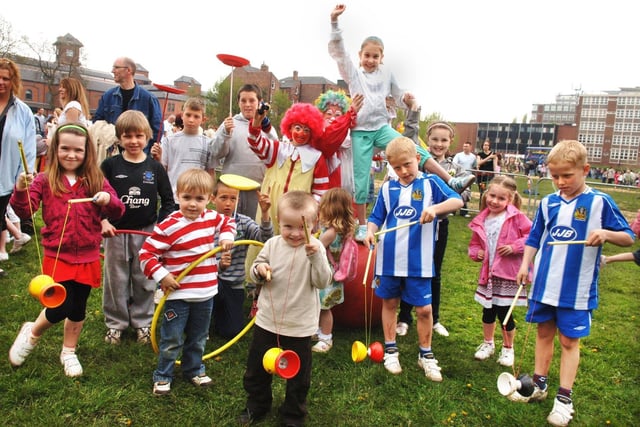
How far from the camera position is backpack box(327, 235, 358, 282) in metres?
4.48

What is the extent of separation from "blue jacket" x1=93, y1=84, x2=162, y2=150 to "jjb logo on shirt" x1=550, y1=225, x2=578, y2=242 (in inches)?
186

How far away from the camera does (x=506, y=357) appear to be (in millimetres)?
4500

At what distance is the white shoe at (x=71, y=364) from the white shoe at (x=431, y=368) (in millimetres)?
2812

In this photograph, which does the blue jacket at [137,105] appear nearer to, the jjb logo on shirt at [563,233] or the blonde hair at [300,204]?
the blonde hair at [300,204]

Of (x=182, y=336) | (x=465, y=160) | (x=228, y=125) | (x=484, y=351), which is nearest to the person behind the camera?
(x=182, y=336)

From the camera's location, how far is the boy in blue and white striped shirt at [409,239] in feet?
13.3

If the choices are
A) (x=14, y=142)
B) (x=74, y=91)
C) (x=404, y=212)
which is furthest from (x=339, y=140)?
(x=74, y=91)

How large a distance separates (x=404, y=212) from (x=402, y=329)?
1.62 meters

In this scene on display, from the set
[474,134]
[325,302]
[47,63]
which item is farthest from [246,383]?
[474,134]

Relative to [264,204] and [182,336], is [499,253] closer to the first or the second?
[264,204]

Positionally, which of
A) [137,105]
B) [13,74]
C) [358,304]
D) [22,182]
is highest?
[13,74]

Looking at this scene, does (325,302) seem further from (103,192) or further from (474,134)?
(474,134)

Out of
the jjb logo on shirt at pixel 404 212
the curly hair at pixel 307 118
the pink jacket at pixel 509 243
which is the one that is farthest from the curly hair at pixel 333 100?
the pink jacket at pixel 509 243

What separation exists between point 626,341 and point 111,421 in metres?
5.19
